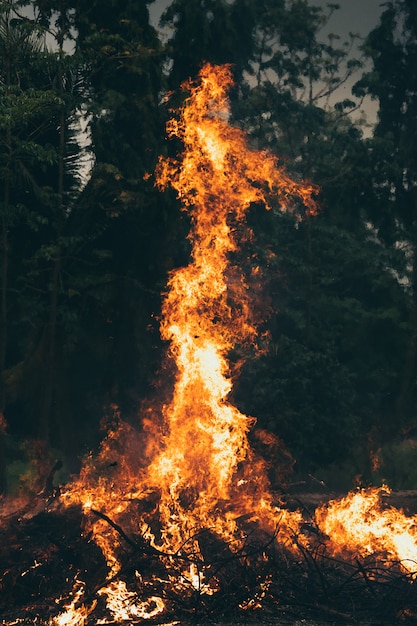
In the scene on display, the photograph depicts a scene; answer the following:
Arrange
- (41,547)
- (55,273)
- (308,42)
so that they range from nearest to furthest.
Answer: (41,547)
(55,273)
(308,42)

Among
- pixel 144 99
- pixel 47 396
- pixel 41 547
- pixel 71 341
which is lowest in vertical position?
pixel 41 547

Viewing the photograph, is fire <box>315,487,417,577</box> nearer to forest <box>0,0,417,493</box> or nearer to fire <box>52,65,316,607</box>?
fire <box>52,65,316,607</box>

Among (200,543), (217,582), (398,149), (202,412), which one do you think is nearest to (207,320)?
(202,412)

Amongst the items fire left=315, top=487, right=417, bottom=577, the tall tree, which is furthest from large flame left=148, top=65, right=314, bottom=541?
the tall tree

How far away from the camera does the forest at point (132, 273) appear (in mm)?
24344

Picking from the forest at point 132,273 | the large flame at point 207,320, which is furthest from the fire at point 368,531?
the forest at point 132,273

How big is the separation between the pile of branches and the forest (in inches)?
430

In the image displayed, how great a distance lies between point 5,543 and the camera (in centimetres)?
1379

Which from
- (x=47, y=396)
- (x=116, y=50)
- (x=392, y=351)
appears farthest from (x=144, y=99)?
(x=392, y=351)

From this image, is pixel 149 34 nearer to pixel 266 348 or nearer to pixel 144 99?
pixel 144 99

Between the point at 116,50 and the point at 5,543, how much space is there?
52.8 ft

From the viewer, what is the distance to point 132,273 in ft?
85.9

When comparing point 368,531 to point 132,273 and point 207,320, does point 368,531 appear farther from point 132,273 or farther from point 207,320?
point 132,273

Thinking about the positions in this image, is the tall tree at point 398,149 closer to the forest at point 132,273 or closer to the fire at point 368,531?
the forest at point 132,273
